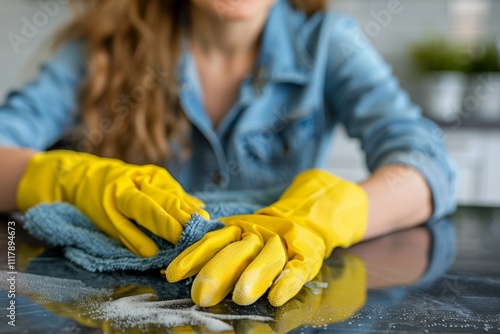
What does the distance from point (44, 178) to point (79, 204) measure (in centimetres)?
10

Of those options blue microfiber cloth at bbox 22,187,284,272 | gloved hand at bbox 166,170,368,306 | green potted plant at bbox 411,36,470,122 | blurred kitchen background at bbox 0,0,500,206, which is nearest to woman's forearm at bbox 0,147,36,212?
blue microfiber cloth at bbox 22,187,284,272

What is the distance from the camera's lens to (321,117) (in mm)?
1217

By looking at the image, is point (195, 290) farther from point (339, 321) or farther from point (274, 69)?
point (274, 69)

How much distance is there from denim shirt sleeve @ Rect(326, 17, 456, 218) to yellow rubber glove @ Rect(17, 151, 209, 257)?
A: 33 centimetres

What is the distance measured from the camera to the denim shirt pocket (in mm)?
1153

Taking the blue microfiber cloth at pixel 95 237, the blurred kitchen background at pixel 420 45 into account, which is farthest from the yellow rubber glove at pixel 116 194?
the blurred kitchen background at pixel 420 45

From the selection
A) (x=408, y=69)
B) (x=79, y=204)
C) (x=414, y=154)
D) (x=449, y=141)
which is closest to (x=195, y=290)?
(x=79, y=204)

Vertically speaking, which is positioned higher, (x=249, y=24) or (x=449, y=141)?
(x=249, y=24)

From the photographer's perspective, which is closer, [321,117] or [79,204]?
[79,204]

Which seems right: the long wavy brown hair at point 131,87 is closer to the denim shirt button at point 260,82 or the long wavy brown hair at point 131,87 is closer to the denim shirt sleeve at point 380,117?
the denim shirt button at point 260,82

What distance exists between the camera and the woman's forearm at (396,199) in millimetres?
782

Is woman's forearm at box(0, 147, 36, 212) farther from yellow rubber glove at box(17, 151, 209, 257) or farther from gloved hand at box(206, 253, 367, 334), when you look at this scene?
gloved hand at box(206, 253, 367, 334)

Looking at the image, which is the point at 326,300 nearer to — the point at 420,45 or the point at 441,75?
the point at 441,75

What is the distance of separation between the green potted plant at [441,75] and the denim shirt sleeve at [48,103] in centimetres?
134
